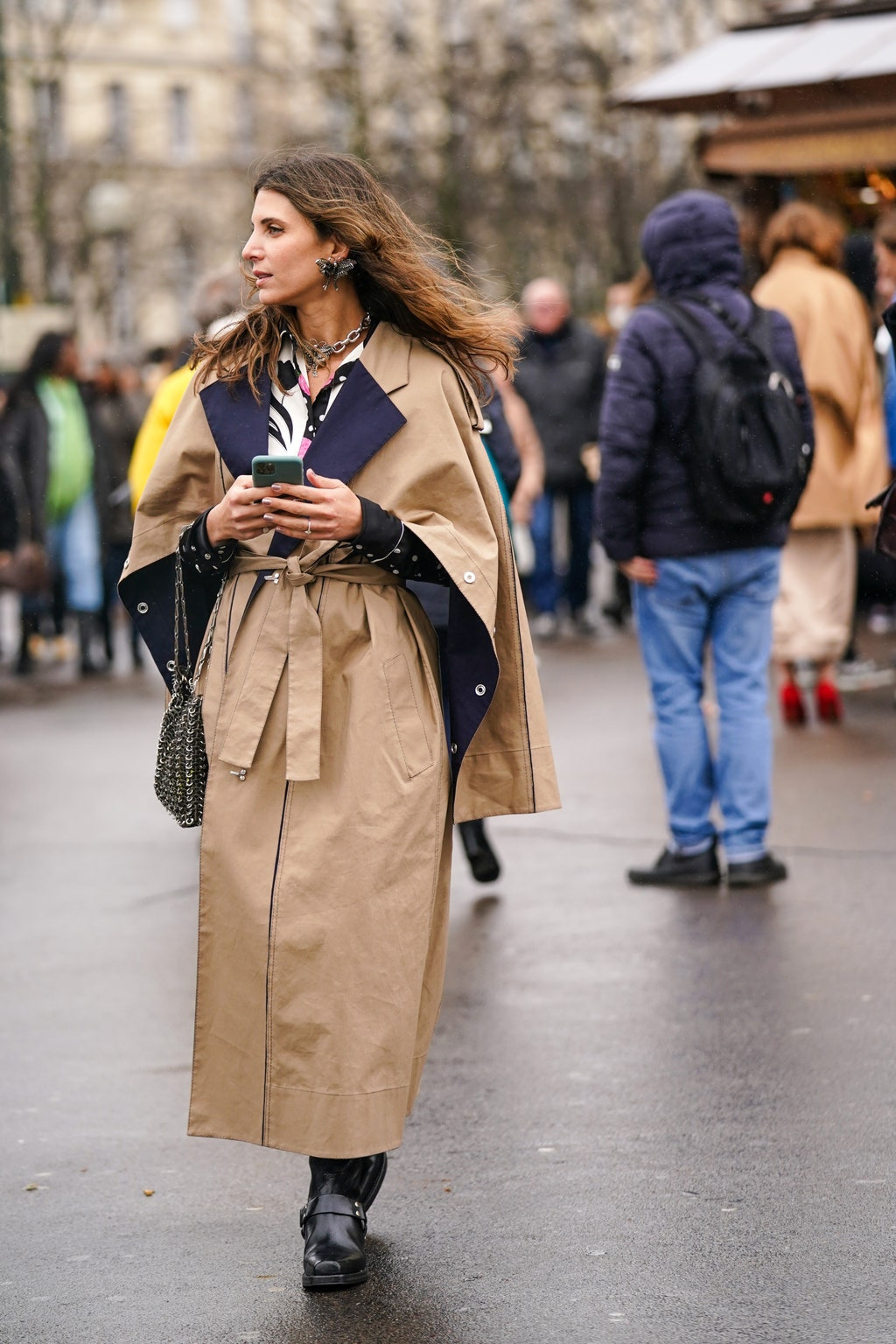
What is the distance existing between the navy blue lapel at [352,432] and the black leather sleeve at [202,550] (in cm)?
10

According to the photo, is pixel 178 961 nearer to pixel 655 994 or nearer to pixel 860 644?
pixel 655 994

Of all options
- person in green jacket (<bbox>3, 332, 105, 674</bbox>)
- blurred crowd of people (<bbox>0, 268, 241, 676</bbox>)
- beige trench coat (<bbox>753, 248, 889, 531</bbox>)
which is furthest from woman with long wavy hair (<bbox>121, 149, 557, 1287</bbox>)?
person in green jacket (<bbox>3, 332, 105, 674</bbox>)

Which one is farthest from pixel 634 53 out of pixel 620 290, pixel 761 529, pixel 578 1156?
pixel 578 1156

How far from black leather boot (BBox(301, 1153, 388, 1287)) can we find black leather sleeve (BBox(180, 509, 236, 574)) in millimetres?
1123

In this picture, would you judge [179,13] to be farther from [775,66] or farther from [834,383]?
[834,383]

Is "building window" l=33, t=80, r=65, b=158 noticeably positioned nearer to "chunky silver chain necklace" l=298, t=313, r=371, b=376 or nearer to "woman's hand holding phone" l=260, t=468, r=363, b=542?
"chunky silver chain necklace" l=298, t=313, r=371, b=376

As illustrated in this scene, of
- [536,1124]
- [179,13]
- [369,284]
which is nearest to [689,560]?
[536,1124]

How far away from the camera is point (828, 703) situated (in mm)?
9500

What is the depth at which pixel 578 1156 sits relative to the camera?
4395 mm

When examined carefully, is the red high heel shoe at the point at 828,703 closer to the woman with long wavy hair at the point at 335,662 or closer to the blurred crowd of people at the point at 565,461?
the blurred crowd of people at the point at 565,461

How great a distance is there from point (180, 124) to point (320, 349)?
2657 inches

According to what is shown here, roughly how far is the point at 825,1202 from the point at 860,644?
810 cm

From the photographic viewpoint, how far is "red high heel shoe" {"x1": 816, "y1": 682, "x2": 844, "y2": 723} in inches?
372

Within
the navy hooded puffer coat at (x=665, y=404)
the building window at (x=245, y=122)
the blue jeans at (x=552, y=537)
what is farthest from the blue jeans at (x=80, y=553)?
the building window at (x=245, y=122)
